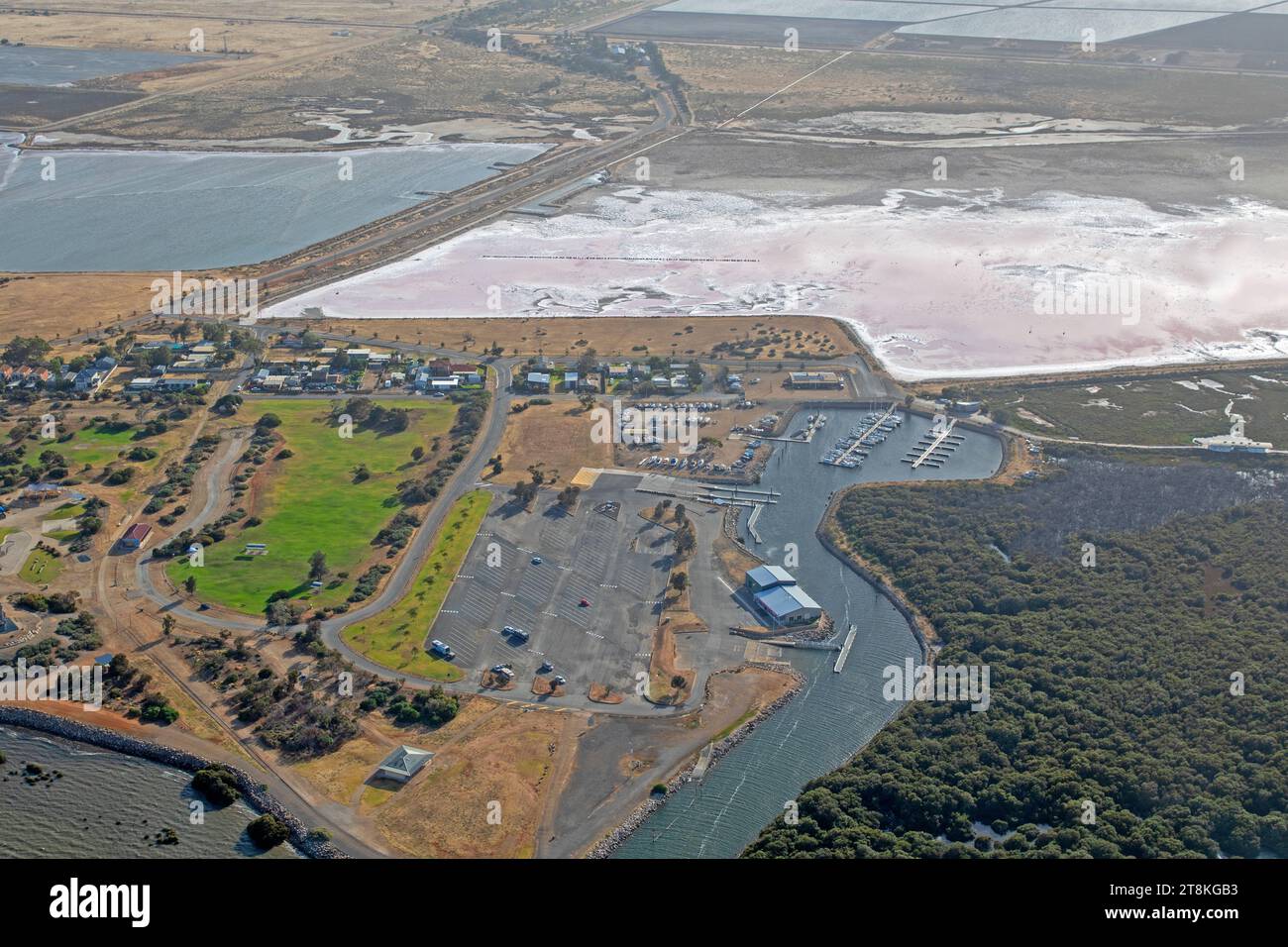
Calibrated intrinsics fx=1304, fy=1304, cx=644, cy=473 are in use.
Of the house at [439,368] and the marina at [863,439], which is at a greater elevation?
the house at [439,368]

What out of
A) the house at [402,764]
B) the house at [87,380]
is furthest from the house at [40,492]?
the house at [402,764]

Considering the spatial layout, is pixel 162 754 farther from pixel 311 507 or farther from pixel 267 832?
pixel 311 507

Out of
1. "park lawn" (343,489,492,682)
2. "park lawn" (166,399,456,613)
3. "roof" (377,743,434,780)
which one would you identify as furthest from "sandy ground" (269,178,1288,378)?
"roof" (377,743,434,780)

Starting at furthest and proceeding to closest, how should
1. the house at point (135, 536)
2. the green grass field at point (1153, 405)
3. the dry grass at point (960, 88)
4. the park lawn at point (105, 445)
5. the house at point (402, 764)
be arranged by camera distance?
the dry grass at point (960, 88)
the green grass field at point (1153, 405)
the park lawn at point (105, 445)
the house at point (135, 536)
the house at point (402, 764)

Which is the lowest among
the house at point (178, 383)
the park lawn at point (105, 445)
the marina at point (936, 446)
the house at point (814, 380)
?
the marina at point (936, 446)

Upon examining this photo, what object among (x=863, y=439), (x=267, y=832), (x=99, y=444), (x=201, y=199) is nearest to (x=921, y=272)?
(x=863, y=439)

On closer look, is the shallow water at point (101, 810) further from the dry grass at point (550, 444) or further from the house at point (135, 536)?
the dry grass at point (550, 444)

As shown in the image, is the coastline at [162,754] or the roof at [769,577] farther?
the roof at [769,577]
